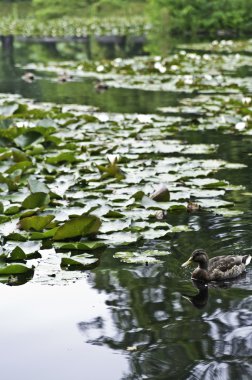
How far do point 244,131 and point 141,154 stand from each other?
1.89 metres

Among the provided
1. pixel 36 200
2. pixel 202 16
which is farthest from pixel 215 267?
pixel 202 16

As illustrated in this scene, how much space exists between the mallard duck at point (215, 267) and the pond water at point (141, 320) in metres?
0.07

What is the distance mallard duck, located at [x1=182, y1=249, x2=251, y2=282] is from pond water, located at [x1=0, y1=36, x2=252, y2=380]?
66mm

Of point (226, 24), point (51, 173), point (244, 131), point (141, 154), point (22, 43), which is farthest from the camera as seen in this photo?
point (226, 24)

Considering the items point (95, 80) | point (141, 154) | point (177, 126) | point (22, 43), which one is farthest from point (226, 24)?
point (141, 154)

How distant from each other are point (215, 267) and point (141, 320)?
74cm

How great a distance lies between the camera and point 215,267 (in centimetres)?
458

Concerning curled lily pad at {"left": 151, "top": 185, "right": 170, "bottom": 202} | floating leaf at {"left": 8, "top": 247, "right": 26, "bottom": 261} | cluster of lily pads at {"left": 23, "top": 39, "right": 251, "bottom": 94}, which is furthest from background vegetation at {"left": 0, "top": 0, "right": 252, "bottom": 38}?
floating leaf at {"left": 8, "top": 247, "right": 26, "bottom": 261}

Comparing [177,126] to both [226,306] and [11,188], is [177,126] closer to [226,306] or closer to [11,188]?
[11,188]

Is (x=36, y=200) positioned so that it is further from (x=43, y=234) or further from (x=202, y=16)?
(x=202, y=16)

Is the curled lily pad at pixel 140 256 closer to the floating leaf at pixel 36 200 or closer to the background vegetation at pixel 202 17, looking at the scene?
the floating leaf at pixel 36 200

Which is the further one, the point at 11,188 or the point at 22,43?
the point at 22,43

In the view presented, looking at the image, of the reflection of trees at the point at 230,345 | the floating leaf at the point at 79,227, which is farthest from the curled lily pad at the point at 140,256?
the reflection of trees at the point at 230,345

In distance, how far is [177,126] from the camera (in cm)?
973
